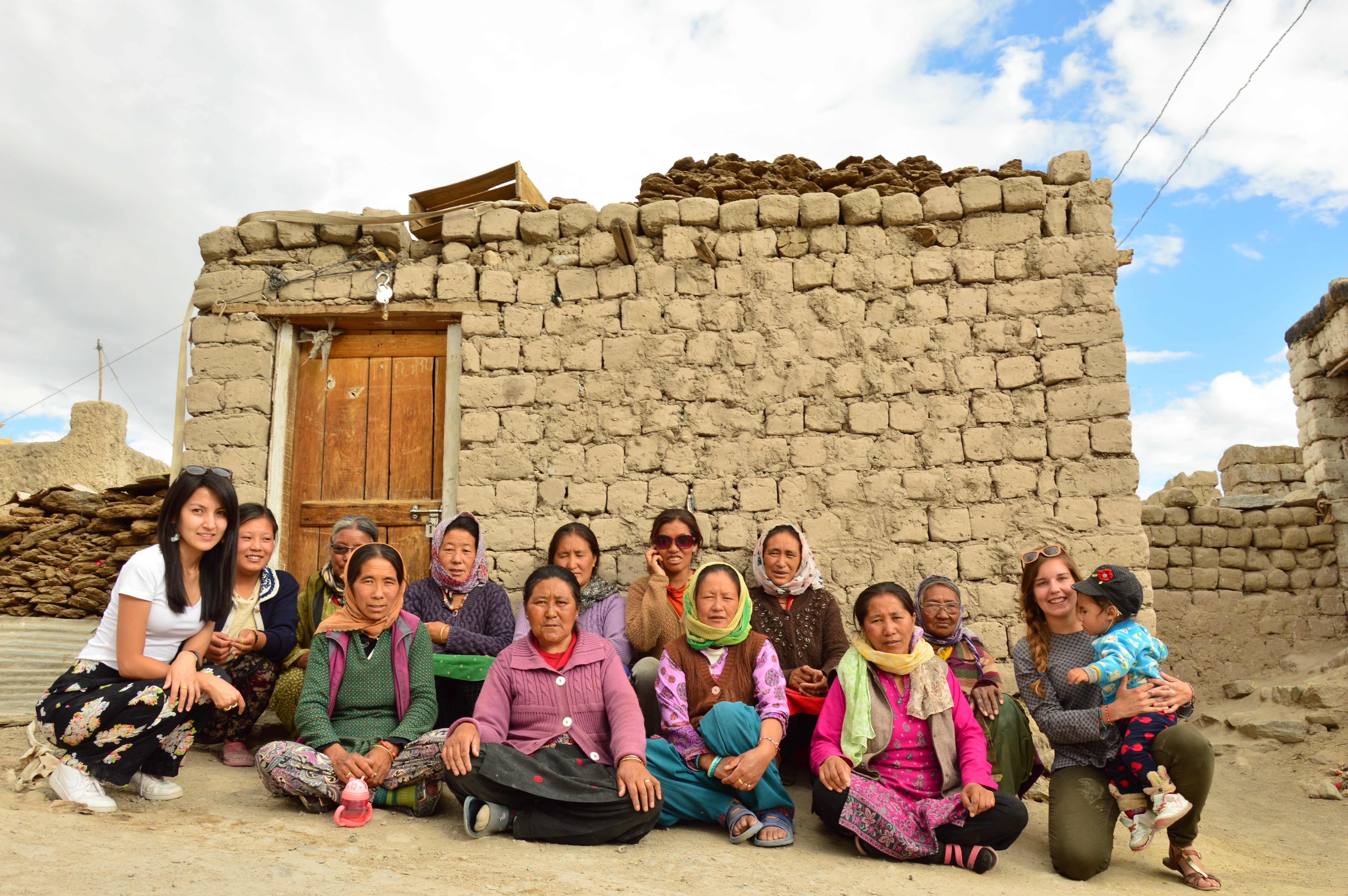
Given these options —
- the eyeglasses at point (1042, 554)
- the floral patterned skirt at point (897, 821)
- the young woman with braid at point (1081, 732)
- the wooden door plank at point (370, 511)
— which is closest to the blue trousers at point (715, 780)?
the floral patterned skirt at point (897, 821)

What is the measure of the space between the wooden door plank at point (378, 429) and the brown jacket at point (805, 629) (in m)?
2.37

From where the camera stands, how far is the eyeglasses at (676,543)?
4.25 meters

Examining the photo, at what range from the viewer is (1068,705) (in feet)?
10.4

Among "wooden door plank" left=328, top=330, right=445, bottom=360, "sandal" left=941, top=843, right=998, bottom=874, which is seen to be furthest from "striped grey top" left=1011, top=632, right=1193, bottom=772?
"wooden door plank" left=328, top=330, right=445, bottom=360

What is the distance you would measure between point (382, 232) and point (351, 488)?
154cm

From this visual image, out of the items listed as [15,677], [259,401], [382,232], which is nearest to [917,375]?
[382,232]

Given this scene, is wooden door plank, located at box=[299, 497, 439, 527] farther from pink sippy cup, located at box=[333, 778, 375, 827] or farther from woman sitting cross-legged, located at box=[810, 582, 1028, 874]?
woman sitting cross-legged, located at box=[810, 582, 1028, 874]

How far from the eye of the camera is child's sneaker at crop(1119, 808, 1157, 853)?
9.25 feet

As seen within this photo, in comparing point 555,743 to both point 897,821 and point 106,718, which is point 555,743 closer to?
point 897,821

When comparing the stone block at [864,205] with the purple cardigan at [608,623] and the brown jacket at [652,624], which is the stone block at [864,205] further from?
the purple cardigan at [608,623]

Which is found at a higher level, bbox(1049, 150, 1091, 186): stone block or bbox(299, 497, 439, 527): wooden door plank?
bbox(1049, 150, 1091, 186): stone block

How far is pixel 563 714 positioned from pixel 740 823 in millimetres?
728

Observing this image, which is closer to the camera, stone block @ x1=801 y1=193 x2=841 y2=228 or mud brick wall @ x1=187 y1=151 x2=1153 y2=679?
mud brick wall @ x1=187 y1=151 x2=1153 y2=679

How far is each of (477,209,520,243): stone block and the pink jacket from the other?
322 centimetres
